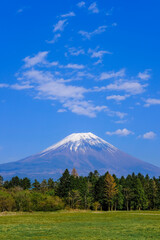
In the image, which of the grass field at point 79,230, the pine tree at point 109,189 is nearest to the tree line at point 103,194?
the pine tree at point 109,189

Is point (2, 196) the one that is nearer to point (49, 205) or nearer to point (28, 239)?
point (49, 205)

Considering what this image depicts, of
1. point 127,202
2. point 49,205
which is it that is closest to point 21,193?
point 49,205

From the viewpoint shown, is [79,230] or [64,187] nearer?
[79,230]

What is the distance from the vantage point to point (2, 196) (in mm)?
67062

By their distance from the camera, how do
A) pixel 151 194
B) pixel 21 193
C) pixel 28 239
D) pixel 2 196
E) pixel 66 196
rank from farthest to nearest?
pixel 151 194 < pixel 66 196 < pixel 21 193 < pixel 2 196 < pixel 28 239

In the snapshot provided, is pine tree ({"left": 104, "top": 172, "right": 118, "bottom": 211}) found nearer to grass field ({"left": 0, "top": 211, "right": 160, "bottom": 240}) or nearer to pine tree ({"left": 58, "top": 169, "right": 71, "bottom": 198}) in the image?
pine tree ({"left": 58, "top": 169, "right": 71, "bottom": 198})

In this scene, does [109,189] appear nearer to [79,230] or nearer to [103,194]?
[103,194]

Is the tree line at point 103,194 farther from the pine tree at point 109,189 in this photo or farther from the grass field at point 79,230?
the grass field at point 79,230

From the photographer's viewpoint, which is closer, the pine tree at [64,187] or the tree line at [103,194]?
the tree line at [103,194]

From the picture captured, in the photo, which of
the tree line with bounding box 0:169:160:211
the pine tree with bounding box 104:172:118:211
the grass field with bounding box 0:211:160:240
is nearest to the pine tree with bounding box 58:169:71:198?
the tree line with bounding box 0:169:160:211

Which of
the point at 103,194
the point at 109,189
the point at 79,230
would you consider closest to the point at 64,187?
the point at 103,194

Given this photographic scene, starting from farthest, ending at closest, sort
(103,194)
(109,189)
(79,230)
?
(103,194) < (109,189) < (79,230)

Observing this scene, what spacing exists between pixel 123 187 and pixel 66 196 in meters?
21.9

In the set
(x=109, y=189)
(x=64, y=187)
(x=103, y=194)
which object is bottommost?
(x=103, y=194)
